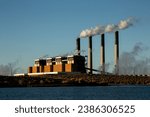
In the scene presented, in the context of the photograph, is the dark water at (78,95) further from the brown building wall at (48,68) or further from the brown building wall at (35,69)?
the brown building wall at (35,69)

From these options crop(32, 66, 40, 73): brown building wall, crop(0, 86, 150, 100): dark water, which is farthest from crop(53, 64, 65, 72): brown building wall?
crop(0, 86, 150, 100): dark water

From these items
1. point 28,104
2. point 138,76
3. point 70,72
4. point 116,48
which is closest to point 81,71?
point 70,72

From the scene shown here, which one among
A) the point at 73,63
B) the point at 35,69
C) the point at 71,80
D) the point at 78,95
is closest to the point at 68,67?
the point at 73,63

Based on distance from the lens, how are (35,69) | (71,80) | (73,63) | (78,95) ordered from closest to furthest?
(78,95)
(71,80)
(73,63)
(35,69)

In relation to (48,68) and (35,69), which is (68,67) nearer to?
(48,68)

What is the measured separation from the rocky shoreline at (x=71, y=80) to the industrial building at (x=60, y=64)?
12.9ft

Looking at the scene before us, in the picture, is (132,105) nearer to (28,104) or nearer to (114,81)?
(28,104)

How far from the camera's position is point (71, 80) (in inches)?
6053

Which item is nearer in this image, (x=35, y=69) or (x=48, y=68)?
(x=48, y=68)

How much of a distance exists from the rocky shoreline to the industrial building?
394 centimetres

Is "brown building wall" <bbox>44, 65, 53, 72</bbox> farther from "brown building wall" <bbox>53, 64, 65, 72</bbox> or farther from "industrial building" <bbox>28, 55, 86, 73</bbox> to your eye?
"brown building wall" <bbox>53, 64, 65, 72</bbox>

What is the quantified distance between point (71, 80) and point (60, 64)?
70.5 feet

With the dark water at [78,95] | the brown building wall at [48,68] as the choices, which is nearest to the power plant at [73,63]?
the brown building wall at [48,68]

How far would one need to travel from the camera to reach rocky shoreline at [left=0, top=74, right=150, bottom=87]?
149000 mm
